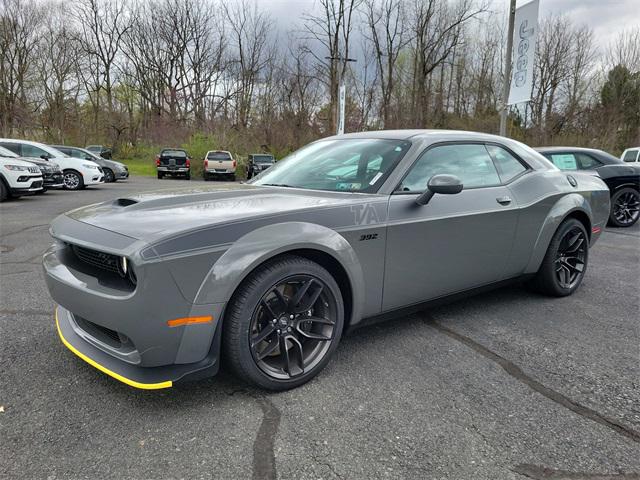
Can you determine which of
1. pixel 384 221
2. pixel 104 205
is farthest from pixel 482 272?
pixel 104 205

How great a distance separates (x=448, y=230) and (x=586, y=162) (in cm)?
743

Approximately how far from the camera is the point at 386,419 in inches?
82.5

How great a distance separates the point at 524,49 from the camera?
13250 millimetres

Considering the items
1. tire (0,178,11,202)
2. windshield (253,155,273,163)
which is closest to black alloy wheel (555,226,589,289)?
tire (0,178,11,202)

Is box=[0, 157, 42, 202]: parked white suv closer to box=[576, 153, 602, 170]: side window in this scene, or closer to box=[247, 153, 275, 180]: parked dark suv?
box=[247, 153, 275, 180]: parked dark suv

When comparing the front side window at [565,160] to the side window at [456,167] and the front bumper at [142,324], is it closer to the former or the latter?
the side window at [456,167]

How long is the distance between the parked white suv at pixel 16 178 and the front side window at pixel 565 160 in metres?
12.3

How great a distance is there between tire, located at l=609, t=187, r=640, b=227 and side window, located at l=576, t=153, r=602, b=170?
0.69 metres

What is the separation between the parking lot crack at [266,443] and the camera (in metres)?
1.74

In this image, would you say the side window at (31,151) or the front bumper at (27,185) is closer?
the front bumper at (27,185)

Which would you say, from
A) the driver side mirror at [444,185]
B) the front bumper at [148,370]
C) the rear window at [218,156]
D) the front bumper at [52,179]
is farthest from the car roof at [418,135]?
the rear window at [218,156]

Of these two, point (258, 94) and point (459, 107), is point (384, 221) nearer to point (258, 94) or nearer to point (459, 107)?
point (459, 107)

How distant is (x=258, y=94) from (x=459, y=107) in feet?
54.2

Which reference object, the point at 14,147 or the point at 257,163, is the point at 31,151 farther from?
the point at 257,163
